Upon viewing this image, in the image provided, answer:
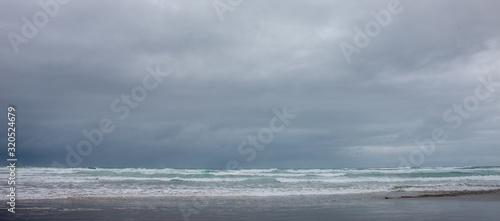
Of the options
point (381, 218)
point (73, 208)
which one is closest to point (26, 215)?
point (73, 208)

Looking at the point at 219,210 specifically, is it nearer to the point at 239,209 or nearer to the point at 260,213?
the point at 239,209

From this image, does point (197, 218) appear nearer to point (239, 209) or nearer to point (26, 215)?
point (239, 209)

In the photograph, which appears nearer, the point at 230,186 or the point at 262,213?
the point at 262,213

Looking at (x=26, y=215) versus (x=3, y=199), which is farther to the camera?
(x=3, y=199)

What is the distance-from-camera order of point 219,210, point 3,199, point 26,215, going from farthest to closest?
1. point 3,199
2. point 219,210
3. point 26,215

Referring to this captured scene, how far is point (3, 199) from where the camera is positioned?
51.3ft

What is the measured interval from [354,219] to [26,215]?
33.7 ft

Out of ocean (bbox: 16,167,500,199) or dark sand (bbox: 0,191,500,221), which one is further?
ocean (bbox: 16,167,500,199)

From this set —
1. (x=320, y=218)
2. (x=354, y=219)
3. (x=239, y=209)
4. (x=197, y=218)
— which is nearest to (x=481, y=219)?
(x=354, y=219)

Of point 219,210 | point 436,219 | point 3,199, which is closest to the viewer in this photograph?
point 436,219

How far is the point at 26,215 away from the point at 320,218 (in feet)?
30.5

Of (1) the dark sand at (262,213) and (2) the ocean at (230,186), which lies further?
(2) the ocean at (230,186)

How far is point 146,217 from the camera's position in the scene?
34.9 ft

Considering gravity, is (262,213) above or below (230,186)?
above
